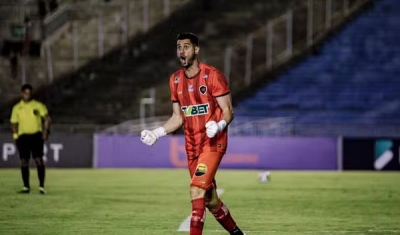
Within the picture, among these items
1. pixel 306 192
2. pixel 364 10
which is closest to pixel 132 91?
pixel 364 10

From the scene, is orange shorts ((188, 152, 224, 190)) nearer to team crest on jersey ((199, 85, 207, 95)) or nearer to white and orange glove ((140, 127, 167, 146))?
white and orange glove ((140, 127, 167, 146))

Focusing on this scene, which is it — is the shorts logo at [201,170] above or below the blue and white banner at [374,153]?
above

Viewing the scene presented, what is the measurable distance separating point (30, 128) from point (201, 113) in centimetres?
1086

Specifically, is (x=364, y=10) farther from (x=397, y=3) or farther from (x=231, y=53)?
(x=231, y=53)

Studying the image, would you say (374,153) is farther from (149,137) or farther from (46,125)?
(149,137)

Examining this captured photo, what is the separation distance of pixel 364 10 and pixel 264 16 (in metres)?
4.49

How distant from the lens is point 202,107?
448 inches

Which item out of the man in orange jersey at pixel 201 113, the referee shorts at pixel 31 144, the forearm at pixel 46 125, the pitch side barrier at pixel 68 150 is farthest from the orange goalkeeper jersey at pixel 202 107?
the pitch side barrier at pixel 68 150

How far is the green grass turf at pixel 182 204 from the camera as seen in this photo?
14188mm

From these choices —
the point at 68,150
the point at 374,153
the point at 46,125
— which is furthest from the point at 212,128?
the point at 68,150

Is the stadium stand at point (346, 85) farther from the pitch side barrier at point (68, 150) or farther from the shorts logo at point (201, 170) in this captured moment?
the shorts logo at point (201, 170)

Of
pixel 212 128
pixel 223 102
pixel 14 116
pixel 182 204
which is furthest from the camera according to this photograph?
pixel 14 116

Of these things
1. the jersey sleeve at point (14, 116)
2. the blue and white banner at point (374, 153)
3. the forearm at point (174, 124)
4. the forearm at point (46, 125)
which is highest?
the forearm at point (174, 124)

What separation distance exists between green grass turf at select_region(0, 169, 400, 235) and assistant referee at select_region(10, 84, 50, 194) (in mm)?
626
